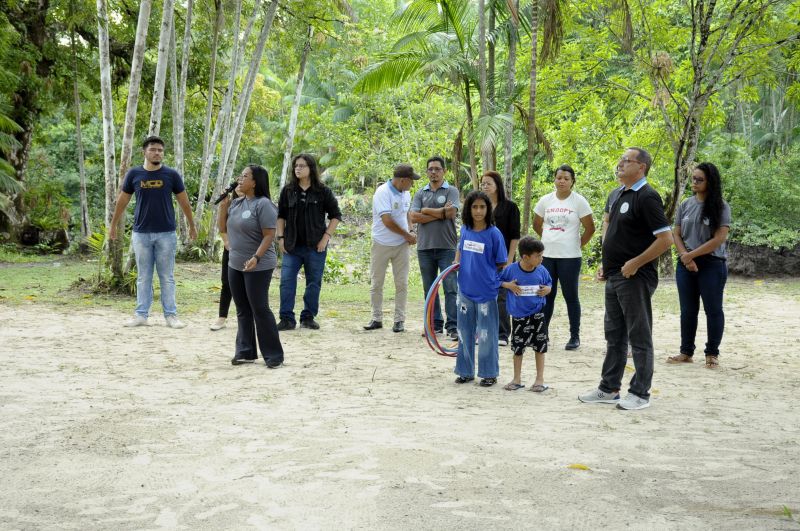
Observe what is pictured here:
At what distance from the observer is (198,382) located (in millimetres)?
6918

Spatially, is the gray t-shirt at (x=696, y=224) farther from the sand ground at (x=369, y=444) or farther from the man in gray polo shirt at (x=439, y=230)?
the man in gray polo shirt at (x=439, y=230)

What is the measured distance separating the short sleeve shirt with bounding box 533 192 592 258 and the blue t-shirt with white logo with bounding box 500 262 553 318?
1.85 m

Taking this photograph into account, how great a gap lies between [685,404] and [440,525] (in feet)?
11.0

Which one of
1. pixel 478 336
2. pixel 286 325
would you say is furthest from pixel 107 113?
pixel 478 336

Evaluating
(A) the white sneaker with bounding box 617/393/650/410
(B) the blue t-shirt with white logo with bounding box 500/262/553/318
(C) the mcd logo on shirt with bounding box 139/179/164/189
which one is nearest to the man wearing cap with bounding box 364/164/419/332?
(C) the mcd logo on shirt with bounding box 139/179/164/189

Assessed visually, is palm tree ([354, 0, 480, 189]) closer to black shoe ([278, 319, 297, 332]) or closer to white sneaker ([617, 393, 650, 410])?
black shoe ([278, 319, 297, 332])

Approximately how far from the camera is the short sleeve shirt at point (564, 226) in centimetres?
857

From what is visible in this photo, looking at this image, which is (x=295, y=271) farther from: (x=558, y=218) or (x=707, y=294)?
(x=707, y=294)

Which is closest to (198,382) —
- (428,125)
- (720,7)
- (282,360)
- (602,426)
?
(282,360)

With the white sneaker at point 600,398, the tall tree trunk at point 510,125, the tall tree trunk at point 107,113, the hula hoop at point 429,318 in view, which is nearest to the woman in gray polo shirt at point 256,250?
the hula hoop at point 429,318

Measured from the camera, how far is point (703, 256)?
316 inches

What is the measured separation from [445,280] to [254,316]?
241 cm

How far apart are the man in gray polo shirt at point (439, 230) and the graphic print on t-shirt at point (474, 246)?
7.15 ft

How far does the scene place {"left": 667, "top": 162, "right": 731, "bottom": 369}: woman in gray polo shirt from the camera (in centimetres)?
782
